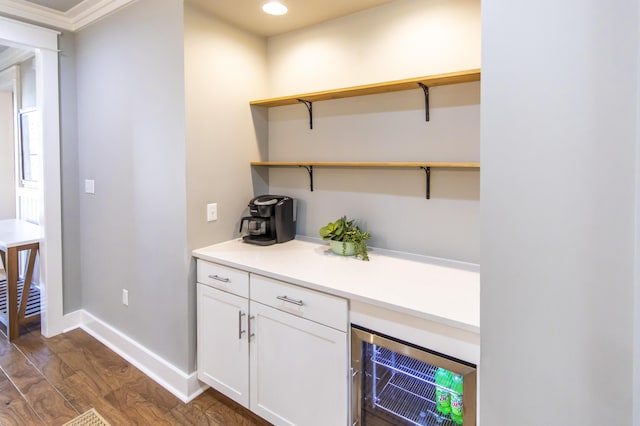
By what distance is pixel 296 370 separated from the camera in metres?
1.63

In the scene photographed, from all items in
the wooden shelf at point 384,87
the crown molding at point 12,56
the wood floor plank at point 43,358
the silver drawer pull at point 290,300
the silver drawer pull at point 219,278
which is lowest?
the wood floor plank at point 43,358

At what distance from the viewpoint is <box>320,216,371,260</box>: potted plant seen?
1.94 meters

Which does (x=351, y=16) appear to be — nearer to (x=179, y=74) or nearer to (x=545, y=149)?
(x=179, y=74)

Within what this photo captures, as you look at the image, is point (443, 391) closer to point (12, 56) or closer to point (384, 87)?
point (384, 87)

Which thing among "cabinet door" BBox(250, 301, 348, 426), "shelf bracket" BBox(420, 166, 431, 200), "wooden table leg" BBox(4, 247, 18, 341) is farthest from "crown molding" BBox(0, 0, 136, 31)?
"cabinet door" BBox(250, 301, 348, 426)

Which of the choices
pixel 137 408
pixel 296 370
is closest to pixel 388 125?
pixel 296 370

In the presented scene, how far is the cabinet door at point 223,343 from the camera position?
184 centimetres

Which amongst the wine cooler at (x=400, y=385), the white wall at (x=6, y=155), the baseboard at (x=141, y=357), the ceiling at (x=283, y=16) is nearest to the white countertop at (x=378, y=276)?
the wine cooler at (x=400, y=385)

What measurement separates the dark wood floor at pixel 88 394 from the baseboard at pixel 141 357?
0.04m

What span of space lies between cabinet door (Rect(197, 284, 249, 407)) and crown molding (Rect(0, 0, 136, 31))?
6.40 ft

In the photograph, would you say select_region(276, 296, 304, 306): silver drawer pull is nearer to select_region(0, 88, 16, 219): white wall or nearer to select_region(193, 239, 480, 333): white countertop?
select_region(193, 239, 480, 333): white countertop

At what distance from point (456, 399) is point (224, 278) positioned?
1239 millimetres

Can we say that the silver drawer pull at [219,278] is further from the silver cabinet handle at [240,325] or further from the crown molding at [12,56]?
the crown molding at [12,56]

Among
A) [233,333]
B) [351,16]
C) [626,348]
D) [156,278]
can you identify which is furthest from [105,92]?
[626,348]
